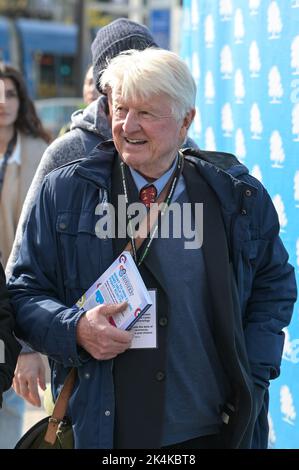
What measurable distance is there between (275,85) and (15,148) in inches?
75.2

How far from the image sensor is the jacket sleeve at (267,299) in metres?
2.62

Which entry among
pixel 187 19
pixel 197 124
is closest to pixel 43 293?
pixel 197 124

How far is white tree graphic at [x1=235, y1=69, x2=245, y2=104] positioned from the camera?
13.4ft

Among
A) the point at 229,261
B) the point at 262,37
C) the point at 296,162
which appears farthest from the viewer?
the point at 262,37

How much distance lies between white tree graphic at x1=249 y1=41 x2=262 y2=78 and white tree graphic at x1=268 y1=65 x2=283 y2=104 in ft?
0.51

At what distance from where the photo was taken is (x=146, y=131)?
246cm

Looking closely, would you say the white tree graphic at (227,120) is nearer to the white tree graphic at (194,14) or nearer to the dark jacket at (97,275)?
the white tree graphic at (194,14)

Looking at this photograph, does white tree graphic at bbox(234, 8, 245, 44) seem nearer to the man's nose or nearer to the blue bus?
the man's nose

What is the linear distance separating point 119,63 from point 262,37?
1485mm

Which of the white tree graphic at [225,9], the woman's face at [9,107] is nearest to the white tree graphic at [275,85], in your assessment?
the white tree graphic at [225,9]

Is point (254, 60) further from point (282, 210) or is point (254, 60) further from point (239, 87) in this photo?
point (282, 210)
